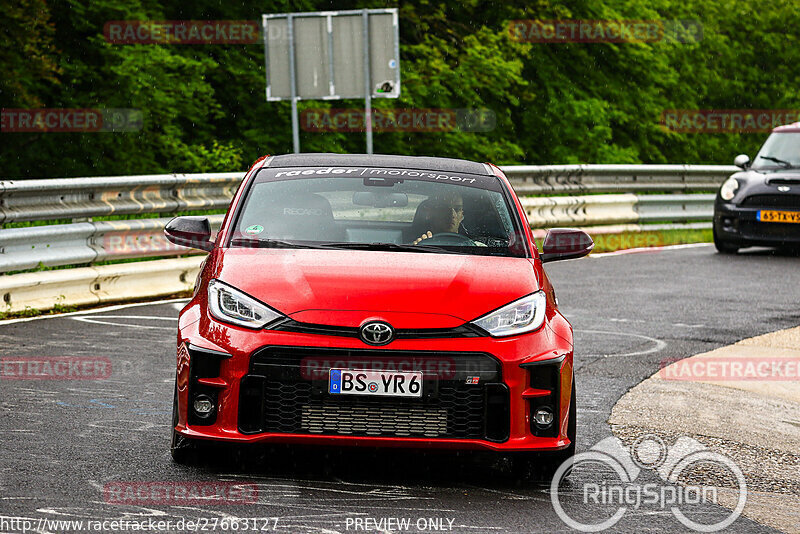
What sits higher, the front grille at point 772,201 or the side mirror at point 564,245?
the side mirror at point 564,245

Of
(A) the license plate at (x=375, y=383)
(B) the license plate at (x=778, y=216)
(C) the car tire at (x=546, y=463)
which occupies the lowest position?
(B) the license plate at (x=778, y=216)

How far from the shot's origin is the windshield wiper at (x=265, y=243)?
21.0 ft

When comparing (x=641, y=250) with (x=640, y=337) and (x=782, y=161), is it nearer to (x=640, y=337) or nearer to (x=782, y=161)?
(x=782, y=161)

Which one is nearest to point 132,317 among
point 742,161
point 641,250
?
point 641,250

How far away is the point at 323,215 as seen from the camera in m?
6.73

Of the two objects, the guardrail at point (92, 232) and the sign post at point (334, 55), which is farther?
the sign post at point (334, 55)

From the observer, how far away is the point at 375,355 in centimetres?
557

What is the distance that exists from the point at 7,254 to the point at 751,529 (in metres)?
7.19

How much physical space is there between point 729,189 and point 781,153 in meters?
1.19

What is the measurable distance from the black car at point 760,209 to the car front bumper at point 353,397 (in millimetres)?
11974

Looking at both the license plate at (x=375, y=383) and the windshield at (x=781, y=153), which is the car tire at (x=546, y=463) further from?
the windshield at (x=781, y=153)

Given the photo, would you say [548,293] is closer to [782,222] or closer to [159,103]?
[782,222]

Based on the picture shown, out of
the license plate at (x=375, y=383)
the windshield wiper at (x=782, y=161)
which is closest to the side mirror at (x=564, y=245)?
the license plate at (x=375, y=383)

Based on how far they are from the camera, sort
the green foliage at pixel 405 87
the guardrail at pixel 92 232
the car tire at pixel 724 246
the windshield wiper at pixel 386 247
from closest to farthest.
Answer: the windshield wiper at pixel 386 247 < the guardrail at pixel 92 232 < the car tire at pixel 724 246 < the green foliage at pixel 405 87
